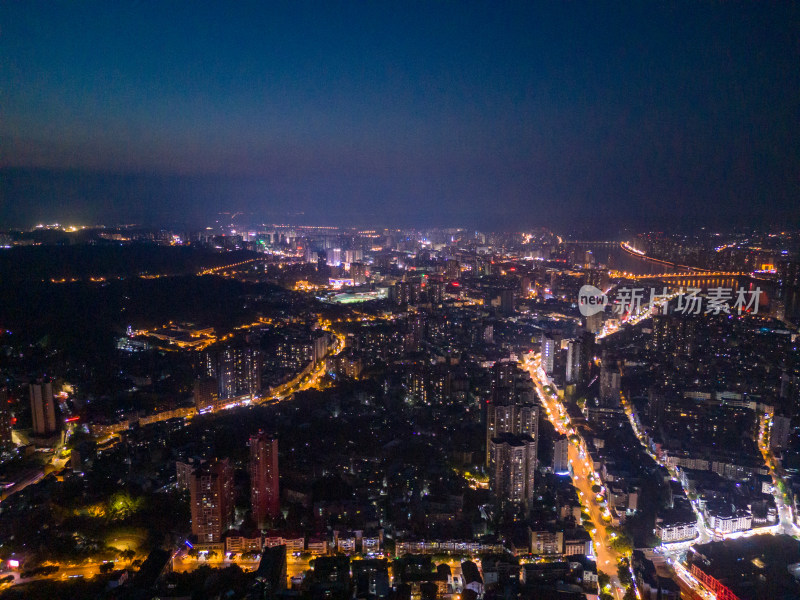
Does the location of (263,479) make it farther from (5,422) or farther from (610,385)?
(610,385)

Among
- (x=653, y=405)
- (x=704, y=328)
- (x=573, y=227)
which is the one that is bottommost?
(x=653, y=405)

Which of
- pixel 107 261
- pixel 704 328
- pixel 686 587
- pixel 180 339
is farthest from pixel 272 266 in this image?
pixel 686 587

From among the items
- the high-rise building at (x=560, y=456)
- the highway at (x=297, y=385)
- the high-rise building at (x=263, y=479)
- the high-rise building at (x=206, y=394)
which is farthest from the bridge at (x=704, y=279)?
the high-rise building at (x=206, y=394)

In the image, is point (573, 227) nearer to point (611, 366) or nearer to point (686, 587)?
point (611, 366)

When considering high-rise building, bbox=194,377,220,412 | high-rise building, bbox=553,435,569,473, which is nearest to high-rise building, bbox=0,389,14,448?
high-rise building, bbox=194,377,220,412

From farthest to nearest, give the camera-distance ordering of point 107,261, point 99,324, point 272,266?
1. point 272,266
2. point 107,261
3. point 99,324

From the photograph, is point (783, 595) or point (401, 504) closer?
point (783, 595)

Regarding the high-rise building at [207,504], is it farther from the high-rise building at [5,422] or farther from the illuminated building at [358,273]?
the illuminated building at [358,273]
